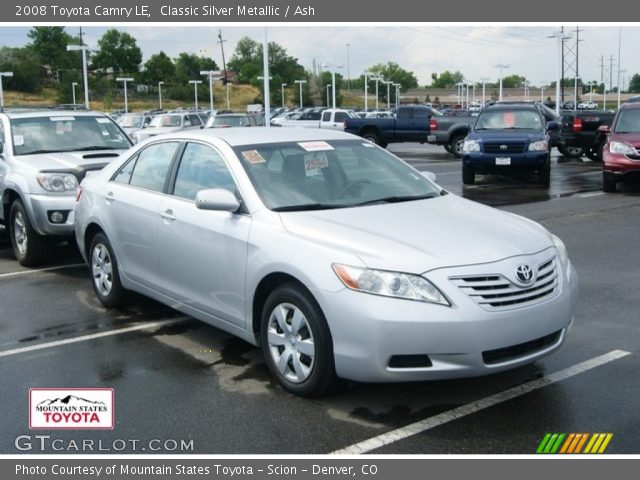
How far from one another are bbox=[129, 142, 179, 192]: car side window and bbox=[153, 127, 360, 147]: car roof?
123 mm

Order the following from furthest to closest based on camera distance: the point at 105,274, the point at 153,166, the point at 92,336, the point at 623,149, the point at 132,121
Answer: the point at 132,121, the point at 623,149, the point at 105,274, the point at 153,166, the point at 92,336

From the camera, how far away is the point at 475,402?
489 cm

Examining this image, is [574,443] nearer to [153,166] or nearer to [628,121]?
[153,166]

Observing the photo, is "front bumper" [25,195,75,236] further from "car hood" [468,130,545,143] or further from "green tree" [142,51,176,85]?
"green tree" [142,51,176,85]

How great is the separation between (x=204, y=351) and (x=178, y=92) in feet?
386

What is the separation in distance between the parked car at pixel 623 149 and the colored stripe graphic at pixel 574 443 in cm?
1242

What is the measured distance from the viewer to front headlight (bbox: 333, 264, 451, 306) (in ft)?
14.6

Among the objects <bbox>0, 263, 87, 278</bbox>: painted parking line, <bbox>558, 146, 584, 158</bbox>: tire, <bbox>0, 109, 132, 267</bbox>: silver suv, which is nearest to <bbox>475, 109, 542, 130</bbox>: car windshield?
<bbox>558, 146, 584, 158</bbox>: tire

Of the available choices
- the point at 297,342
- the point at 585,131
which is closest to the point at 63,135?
the point at 297,342

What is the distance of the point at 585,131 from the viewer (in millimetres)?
24109

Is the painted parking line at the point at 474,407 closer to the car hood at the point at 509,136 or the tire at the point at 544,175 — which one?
the car hood at the point at 509,136

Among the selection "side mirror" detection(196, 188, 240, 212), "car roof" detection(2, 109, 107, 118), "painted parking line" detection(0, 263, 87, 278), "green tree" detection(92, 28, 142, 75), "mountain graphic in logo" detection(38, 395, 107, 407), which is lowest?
"painted parking line" detection(0, 263, 87, 278)

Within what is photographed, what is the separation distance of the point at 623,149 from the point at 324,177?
37.7 ft
